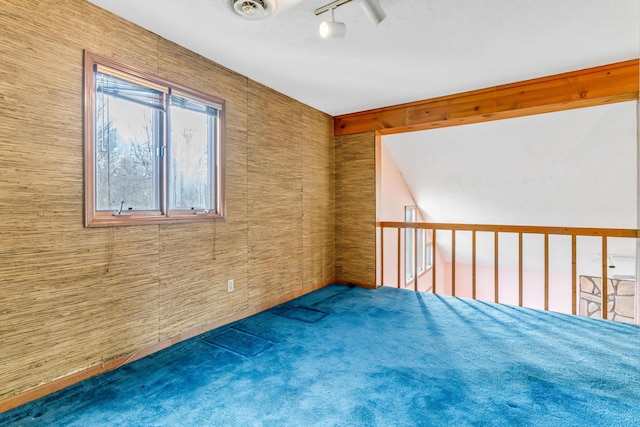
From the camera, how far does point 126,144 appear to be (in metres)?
2.22

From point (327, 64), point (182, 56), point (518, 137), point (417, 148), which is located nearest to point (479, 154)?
point (518, 137)

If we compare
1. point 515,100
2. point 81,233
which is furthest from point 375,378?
point 515,100

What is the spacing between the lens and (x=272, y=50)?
100 inches

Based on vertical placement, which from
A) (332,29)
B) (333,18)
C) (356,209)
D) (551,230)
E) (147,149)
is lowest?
(551,230)

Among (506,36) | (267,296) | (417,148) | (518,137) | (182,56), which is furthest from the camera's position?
(417,148)

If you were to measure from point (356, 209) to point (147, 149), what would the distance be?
2.68 m

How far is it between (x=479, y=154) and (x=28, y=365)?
4870 millimetres

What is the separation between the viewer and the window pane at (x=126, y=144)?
2.09 metres

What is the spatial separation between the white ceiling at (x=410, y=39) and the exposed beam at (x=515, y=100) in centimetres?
14

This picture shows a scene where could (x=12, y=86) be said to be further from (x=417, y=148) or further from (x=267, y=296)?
(x=417, y=148)

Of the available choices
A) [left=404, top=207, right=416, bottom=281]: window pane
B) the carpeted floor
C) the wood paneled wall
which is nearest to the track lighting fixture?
the wood paneled wall

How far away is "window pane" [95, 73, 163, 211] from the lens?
209 centimetres

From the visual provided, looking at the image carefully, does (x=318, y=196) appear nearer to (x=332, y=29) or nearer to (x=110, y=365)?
(x=332, y=29)

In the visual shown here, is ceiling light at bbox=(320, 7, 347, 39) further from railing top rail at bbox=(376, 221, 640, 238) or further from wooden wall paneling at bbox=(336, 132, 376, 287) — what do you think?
railing top rail at bbox=(376, 221, 640, 238)
